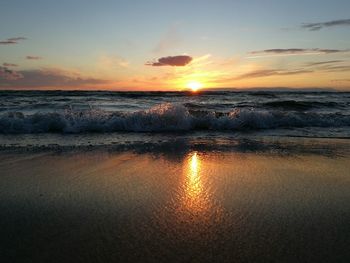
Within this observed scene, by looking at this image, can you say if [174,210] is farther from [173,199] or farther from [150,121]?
[150,121]

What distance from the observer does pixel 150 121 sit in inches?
441

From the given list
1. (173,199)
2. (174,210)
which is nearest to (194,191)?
(173,199)

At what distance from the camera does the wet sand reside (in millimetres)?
2910

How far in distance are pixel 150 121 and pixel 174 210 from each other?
7413 millimetres

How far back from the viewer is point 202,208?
13.0 feet

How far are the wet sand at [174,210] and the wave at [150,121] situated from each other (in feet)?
13.3

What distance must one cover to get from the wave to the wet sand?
406cm

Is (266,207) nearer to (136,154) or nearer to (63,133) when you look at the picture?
(136,154)

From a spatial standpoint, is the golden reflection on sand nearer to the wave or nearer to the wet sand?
the wet sand

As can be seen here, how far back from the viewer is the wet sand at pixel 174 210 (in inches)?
115

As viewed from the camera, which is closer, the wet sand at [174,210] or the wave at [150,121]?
the wet sand at [174,210]

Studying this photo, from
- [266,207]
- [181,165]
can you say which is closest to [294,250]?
[266,207]

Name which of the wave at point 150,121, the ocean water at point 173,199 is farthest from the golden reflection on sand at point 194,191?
the wave at point 150,121

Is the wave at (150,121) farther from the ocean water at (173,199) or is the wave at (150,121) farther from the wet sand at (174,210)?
the wet sand at (174,210)
